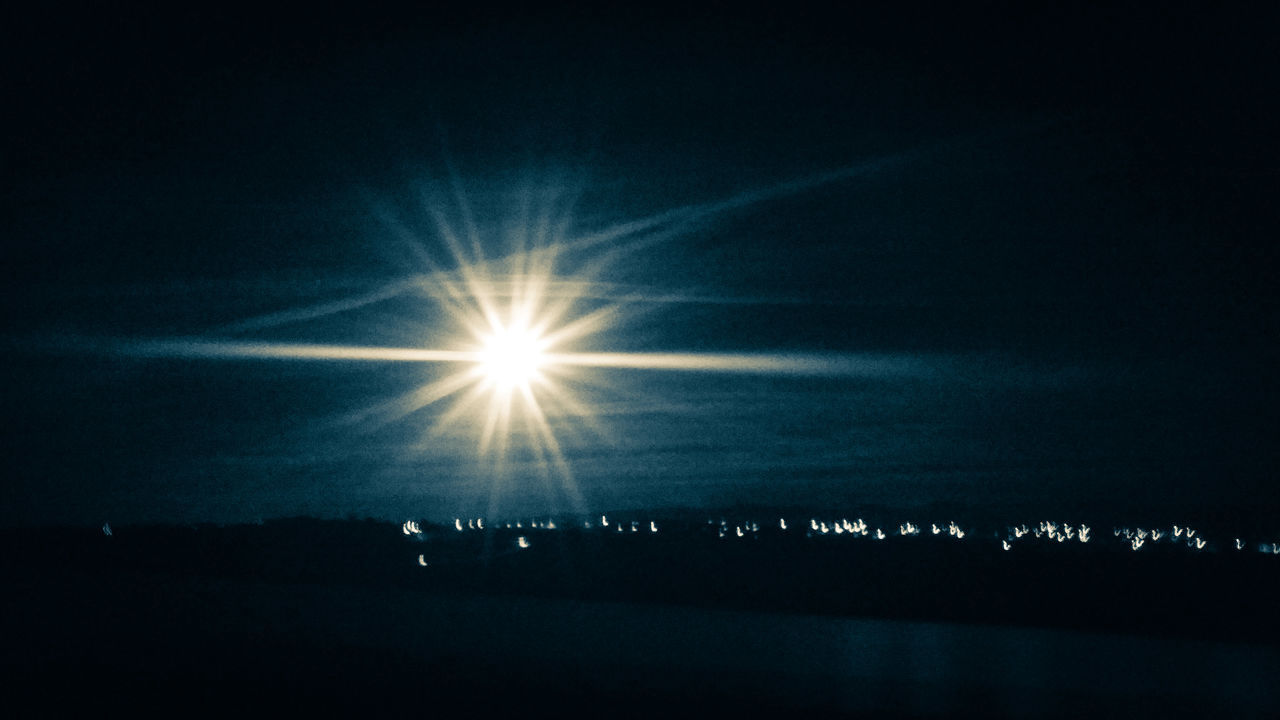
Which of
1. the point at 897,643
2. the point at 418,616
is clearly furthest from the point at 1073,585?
the point at 418,616

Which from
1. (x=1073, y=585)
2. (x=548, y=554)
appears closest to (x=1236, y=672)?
(x=1073, y=585)

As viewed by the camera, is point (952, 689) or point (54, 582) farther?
point (54, 582)

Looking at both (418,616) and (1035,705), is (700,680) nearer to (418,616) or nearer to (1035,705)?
(1035,705)

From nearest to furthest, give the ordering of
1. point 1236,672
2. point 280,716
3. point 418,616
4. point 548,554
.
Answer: point 280,716 → point 1236,672 → point 418,616 → point 548,554

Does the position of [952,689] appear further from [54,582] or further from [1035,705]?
[54,582]

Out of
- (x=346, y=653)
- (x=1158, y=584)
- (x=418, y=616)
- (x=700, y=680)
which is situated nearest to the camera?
(x=700, y=680)

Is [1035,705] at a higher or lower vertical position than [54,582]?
lower
